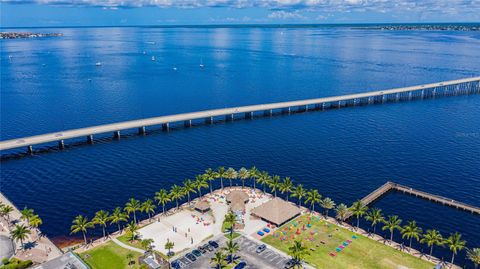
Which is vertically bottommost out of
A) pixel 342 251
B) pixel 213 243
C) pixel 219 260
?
pixel 342 251

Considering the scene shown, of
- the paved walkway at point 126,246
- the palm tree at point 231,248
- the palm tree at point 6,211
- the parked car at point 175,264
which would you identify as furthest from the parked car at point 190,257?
the palm tree at point 6,211

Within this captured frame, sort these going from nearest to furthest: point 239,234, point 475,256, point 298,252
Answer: point 475,256 → point 298,252 → point 239,234

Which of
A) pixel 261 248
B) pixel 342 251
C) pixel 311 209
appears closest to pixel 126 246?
pixel 261 248

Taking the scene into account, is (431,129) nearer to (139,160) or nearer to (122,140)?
(139,160)

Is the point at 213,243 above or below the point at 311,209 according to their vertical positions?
above

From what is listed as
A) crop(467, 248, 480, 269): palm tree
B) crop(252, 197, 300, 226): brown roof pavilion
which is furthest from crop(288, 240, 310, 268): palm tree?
crop(467, 248, 480, 269): palm tree

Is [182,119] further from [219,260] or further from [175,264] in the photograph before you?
[219,260]

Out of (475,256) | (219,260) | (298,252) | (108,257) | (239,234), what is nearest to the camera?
(219,260)
